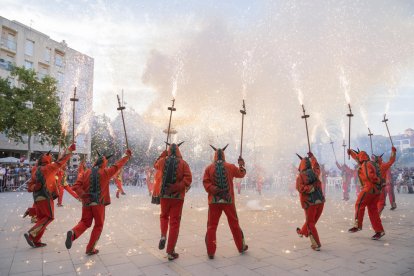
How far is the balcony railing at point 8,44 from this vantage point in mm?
31797

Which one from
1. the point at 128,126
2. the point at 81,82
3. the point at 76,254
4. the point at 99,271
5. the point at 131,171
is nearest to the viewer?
the point at 99,271

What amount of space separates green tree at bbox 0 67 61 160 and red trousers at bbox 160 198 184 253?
76.5ft

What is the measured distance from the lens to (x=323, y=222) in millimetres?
8359

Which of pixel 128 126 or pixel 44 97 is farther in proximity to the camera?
pixel 128 126

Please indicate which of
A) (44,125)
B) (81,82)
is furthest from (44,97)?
(81,82)

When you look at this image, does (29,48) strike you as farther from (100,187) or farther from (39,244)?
(100,187)

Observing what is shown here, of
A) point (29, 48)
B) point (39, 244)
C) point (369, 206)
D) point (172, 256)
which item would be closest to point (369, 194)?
point (369, 206)

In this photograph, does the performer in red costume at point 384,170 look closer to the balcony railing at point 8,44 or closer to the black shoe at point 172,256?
the black shoe at point 172,256

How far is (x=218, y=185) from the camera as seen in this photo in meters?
5.18

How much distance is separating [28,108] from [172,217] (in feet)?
81.6

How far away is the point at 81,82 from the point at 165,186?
4161 centimetres

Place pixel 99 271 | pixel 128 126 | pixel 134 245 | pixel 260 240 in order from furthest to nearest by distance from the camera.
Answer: pixel 128 126 → pixel 260 240 → pixel 134 245 → pixel 99 271

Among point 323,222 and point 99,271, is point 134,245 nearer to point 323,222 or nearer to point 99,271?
point 99,271

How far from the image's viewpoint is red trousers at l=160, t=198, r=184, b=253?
4.86 meters
